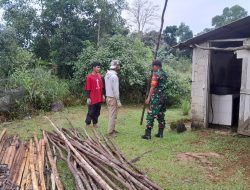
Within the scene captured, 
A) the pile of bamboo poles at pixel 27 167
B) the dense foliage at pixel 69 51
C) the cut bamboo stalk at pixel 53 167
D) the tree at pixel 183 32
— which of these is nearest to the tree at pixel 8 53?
the dense foliage at pixel 69 51

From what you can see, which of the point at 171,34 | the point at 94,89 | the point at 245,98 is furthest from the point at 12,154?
the point at 171,34

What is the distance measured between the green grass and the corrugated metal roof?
2569 millimetres

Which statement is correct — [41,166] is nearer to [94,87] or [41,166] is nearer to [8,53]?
[94,87]

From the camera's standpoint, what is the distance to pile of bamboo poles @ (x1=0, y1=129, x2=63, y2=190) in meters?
5.07

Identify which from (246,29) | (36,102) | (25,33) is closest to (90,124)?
(36,102)

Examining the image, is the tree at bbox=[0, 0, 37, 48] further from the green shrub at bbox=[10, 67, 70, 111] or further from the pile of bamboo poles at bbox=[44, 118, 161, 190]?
the pile of bamboo poles at bbox=[44, 118, 161, 190]

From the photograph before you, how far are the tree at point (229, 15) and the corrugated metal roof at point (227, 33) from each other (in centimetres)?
2708

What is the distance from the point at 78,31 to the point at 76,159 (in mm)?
11492

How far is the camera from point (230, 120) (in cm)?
992

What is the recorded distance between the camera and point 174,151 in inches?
308

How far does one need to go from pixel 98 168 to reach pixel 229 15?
34.4 m

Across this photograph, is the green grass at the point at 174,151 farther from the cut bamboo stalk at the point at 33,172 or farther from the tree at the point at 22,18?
the tree at the point at 22,18

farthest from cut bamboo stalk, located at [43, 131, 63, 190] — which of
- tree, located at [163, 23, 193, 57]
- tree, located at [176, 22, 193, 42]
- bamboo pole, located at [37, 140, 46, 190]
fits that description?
tree, located at [176, 22, 193, 42]

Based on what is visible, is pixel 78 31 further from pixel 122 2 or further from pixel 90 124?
pixel 90 124
